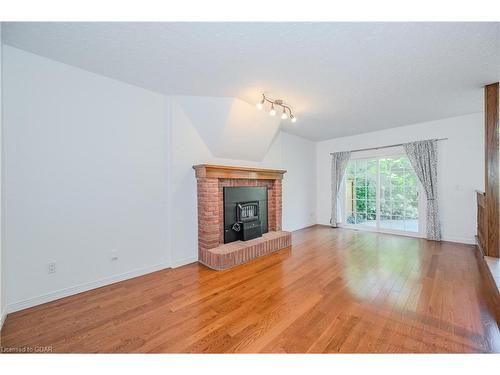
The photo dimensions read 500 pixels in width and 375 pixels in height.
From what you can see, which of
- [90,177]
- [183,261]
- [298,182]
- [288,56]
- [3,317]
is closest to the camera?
[3,317]

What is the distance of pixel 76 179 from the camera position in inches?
90.0

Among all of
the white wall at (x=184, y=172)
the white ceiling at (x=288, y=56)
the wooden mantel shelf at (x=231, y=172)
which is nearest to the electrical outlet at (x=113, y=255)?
the white wall at (x=184, y=172)

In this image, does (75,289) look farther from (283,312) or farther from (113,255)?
(283,312)

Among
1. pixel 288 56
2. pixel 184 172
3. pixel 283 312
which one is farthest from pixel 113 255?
pixel 288 56

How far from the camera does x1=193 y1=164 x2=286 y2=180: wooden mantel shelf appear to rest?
3.09 meters

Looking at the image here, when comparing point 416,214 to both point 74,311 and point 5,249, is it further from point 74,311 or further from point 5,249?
point 5,249

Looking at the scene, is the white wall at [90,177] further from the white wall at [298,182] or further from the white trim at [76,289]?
the white wall at [298,182]

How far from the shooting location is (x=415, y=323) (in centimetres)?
172

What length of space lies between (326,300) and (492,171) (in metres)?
2.82

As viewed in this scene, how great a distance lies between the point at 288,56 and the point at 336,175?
4207mm

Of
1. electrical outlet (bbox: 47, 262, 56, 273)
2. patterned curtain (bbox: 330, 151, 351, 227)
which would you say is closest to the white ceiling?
electrical outlet (bbox: 47, 262, 56, 273)

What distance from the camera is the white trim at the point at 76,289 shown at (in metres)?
1.98

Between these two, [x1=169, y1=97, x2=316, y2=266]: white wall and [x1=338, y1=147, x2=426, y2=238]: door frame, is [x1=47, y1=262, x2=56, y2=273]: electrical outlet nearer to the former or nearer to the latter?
[x1=169, y1=97, x2=316, y2=266]: white wall
